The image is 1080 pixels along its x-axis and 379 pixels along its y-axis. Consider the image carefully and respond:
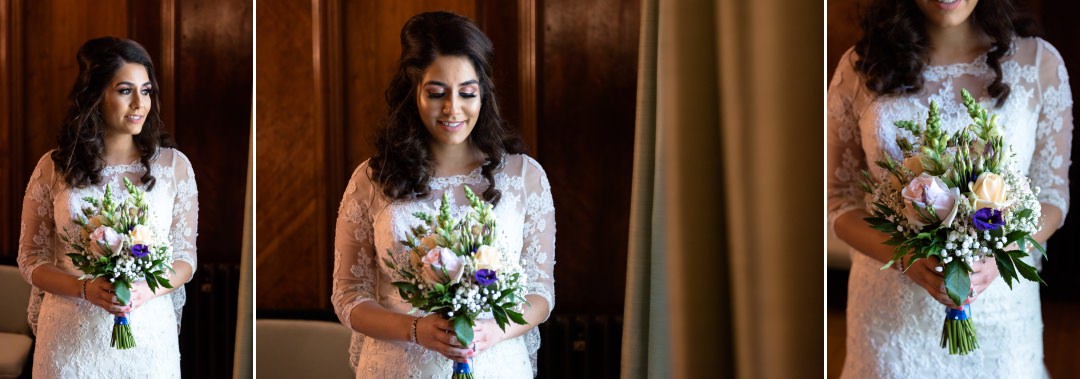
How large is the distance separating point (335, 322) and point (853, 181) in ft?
5.14

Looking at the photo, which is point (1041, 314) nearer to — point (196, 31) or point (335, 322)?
point (335, 322)

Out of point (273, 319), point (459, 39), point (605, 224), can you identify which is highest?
point (459, 39)

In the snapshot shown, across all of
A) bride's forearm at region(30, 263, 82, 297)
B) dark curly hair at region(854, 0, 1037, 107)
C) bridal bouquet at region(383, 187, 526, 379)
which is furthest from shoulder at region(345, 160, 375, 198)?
dark curly hair at region(854, 0, 1037, 107)

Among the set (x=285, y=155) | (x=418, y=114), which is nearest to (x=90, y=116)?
(x=285, y=155)

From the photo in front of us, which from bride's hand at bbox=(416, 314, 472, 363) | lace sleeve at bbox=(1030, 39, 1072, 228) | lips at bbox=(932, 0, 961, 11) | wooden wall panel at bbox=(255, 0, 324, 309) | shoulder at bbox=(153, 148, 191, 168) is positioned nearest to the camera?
lace sleeve at bbox=(1030, 39, 1072, 228)

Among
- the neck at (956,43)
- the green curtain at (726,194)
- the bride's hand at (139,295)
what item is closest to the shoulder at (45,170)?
the bride's hand at (139,295)

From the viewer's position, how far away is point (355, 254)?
2799 millimetres

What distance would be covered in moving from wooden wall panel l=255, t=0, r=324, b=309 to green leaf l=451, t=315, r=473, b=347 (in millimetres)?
828

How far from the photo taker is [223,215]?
3.03 meters

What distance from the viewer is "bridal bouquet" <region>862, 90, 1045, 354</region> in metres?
2.12

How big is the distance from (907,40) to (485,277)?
1145 mm

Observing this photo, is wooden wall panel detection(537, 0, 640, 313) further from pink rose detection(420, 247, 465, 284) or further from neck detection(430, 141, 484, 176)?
pink rose detection(420, 247, 465, 284)

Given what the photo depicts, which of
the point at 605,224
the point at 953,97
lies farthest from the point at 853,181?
the point at 605,224

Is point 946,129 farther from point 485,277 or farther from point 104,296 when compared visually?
point 104,296
